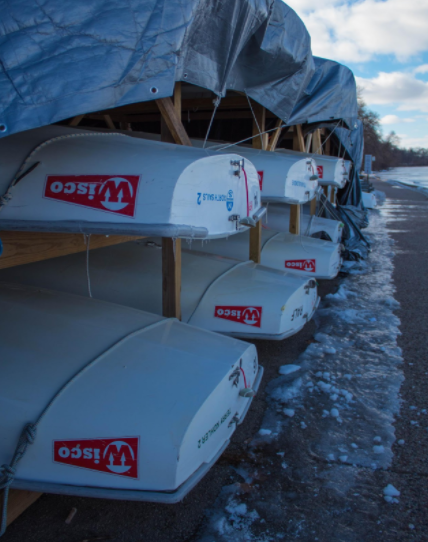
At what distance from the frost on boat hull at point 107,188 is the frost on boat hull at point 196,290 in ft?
4.26

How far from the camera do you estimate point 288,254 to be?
243 inches

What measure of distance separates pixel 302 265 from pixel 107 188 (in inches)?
163

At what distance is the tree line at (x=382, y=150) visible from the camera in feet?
130

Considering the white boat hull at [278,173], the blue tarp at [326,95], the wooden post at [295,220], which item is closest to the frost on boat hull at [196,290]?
the white boat hull at [278,173]

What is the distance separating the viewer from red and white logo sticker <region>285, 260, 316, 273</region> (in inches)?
242

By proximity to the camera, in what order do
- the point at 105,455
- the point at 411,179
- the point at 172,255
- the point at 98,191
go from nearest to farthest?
1. the point at 105,455
2. the point at 98,191
3. the point at 172,255
4. the point at 411,179

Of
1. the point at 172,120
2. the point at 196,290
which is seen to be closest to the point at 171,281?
the point at 196,290

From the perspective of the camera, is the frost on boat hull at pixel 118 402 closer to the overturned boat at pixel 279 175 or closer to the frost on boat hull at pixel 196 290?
the frost on boat hull at pixel 196 290

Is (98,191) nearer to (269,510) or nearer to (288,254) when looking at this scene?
(269,510)

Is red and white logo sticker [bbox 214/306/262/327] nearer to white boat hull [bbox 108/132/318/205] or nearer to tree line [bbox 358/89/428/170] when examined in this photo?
white boat hull [bbox 108/132/318/205]

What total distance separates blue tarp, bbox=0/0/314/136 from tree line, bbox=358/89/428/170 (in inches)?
1353

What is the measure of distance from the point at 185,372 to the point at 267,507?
2.90 ft

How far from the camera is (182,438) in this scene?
6.71 feet

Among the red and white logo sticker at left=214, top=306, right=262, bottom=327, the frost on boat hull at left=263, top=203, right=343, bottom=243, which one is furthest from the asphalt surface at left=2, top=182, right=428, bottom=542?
the frost on boat hull at left=263, top=203, right=343, bottom=243
